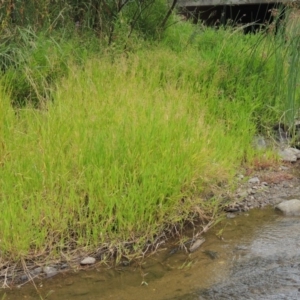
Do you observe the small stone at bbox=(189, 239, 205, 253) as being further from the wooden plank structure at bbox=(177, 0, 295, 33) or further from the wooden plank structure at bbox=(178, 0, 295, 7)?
the wooden plank structure at bbox=(178, 0, 295, 7)

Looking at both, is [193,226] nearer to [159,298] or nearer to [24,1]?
[159,298]

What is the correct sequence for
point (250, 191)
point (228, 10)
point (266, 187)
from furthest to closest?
point (228, 10)
point (266, 187)
point (250, 191)

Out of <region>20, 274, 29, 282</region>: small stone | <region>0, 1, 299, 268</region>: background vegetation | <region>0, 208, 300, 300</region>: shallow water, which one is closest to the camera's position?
<region>0, 208, 300, 300</region>: shallow water

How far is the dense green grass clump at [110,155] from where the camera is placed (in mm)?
3209

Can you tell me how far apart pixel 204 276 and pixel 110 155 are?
0.99m

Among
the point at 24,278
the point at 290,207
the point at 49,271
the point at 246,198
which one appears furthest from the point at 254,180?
the point at 24,278

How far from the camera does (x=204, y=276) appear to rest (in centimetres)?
305

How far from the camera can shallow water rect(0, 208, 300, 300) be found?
287 centimetres

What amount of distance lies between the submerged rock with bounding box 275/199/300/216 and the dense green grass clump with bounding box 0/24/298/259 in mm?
451

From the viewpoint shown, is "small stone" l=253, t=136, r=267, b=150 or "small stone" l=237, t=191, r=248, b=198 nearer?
"small stone" l=237, t=191, r=248, b=198

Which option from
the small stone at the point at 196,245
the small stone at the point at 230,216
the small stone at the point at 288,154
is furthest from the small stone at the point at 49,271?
the small stone at the point at 288,154

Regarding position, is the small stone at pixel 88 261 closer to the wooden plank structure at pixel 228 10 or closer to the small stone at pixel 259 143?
the small stone at pixel 259 143

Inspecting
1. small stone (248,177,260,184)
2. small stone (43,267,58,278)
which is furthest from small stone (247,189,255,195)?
small stone (43,267,58,278)

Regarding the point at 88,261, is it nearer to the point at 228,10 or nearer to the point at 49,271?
the point at 49,271
